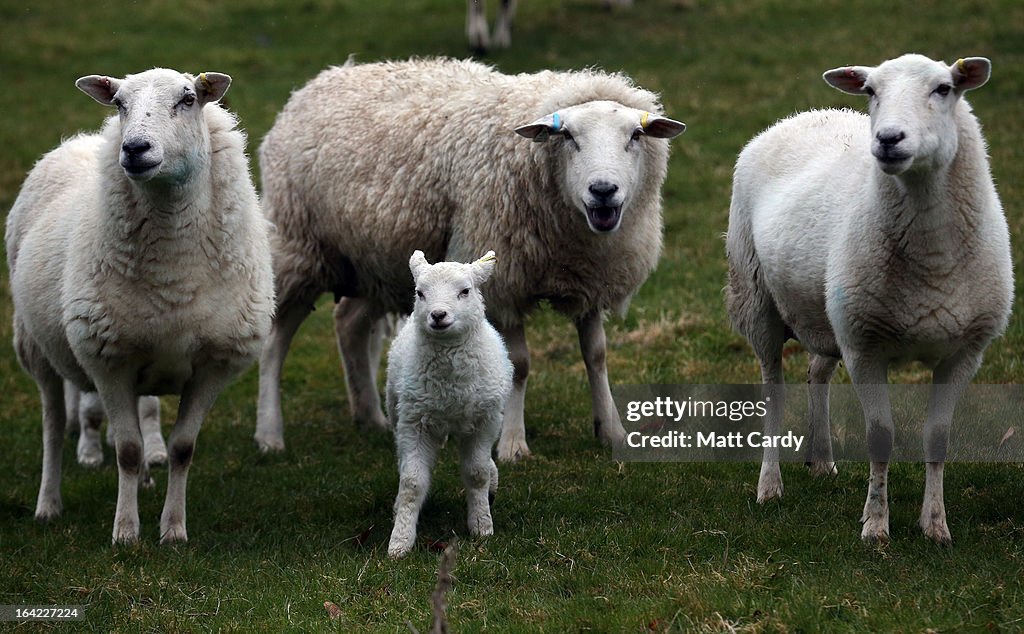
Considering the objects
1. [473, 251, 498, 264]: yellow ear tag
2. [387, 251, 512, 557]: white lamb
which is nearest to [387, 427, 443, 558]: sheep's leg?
[387, 251, 512, 557]: white lamb

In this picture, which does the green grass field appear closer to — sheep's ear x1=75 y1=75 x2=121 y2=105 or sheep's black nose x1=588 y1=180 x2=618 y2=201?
sheep's black nose x1=588 y1=180 x2=618 y2=201

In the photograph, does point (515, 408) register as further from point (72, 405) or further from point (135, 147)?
point (72, 405)

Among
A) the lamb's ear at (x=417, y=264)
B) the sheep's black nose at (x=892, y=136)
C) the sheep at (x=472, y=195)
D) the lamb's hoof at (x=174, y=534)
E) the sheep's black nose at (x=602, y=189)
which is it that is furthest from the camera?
the sheep at (x=472, y=195)

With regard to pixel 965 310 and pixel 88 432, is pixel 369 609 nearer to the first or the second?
pixel 965 310

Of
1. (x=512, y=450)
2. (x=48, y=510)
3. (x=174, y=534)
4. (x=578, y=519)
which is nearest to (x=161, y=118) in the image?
(x=174, y=534)

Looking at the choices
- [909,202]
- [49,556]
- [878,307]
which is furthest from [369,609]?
[909,202]

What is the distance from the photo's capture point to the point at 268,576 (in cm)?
568

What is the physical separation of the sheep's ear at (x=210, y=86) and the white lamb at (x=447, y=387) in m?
1.34

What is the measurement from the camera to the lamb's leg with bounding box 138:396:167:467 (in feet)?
27.5

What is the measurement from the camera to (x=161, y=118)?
595 cm

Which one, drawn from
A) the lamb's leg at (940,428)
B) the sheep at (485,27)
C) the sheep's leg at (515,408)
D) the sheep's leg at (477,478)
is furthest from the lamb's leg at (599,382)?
the sheep at (485,27)

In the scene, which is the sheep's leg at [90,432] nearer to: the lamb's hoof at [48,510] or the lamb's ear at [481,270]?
the lamb's hoof at [48,510]

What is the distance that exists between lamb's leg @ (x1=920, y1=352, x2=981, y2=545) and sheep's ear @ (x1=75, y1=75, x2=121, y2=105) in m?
3.99

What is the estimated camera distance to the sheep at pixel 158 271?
6.09 m
